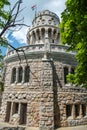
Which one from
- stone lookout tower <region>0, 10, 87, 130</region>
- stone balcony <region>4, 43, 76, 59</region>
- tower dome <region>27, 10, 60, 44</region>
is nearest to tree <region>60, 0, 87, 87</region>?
stone lookout tower <region>0, 10, 87, 130</region>

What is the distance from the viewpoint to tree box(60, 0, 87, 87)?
661 centimetres

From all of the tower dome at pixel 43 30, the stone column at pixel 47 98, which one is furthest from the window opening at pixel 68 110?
the tower dome at pixel 43 30

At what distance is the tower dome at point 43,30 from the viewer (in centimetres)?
2683

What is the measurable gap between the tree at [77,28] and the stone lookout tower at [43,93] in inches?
271

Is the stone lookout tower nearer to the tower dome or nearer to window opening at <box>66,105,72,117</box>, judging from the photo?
window opening at <box>66,105,72,117</box>

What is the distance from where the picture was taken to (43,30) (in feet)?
88.4

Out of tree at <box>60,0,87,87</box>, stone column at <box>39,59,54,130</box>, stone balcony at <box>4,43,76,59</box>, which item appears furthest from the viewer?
stone balcony at <box>4,43,76,59</box>

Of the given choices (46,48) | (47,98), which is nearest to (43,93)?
(47,98)

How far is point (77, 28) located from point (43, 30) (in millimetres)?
20590

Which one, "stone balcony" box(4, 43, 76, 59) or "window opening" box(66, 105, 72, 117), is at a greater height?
"stone balcony" box(4, 43, 76, 59)

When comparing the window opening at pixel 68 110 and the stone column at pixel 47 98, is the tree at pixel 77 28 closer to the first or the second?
the stone column at pixel 47 98

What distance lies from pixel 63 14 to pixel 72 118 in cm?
1042

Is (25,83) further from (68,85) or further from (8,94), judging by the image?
(68,85)

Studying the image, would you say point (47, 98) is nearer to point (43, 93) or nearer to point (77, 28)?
point (43, 93)
